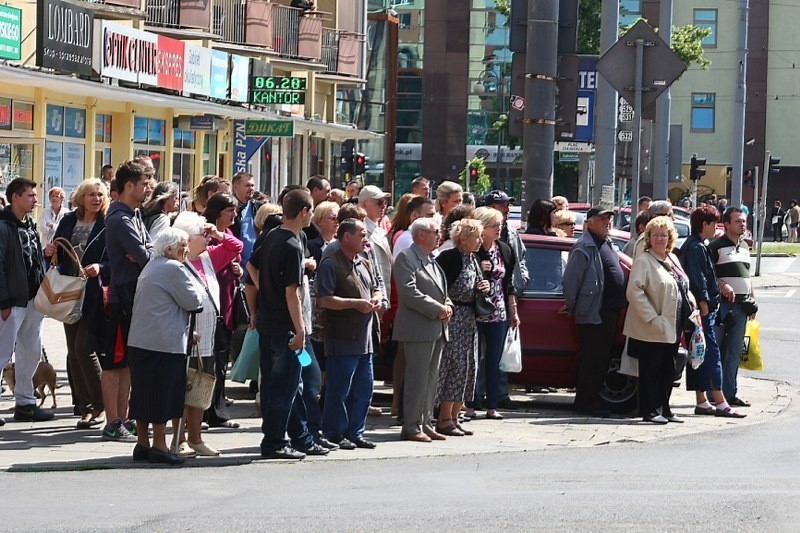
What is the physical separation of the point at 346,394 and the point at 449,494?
7.35ft

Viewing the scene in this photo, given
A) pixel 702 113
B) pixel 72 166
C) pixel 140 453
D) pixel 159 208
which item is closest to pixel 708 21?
pixel 702 113

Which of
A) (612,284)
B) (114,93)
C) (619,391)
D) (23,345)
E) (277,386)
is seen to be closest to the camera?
(277,386)

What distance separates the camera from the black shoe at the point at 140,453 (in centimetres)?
1018

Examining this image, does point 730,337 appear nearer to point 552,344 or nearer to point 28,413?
point 552,344

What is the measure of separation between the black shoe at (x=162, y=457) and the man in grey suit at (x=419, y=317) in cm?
205

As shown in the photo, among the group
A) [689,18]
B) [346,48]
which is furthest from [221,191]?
[689,18]

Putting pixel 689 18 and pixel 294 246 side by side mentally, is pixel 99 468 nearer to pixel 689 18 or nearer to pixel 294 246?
pixel 294 246

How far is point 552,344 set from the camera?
1351 cm

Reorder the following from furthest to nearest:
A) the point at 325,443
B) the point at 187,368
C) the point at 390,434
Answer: the point at 390,434 < the point at 325,443 < the point at 187,368

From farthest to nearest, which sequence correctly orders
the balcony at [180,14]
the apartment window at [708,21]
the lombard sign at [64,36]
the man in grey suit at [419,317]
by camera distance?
the apartment window at [708,21] < the balcony at [180,14] < the lombard sign at [64,36] < the man in grey suit at [419,317]

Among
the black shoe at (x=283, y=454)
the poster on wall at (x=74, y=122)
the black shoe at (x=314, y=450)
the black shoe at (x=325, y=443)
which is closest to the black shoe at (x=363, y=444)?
the black shoe at (x=325, y=443)

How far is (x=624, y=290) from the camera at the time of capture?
13.3m

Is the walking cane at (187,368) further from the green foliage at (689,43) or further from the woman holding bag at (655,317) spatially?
the green foliage at (689,43)

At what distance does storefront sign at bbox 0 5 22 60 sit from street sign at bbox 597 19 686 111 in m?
12.6
